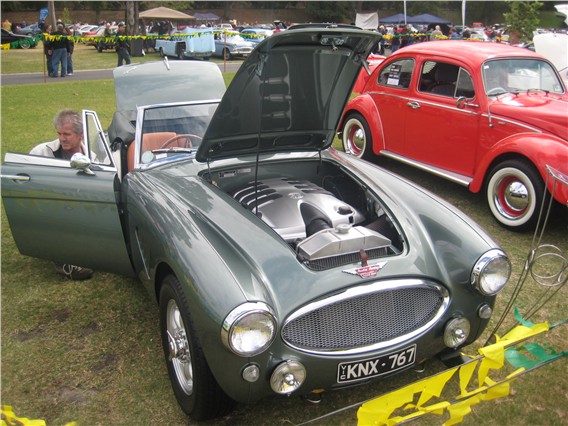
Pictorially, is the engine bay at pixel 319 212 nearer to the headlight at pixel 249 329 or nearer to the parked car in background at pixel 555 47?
the headlight at pixel 249 329

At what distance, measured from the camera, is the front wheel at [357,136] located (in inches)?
283

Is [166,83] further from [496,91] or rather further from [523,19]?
[523,19]

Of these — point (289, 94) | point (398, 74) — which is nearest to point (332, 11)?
point (398, 74)

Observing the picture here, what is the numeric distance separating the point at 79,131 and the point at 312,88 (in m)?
2.00

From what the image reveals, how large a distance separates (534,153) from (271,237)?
11.2 ft

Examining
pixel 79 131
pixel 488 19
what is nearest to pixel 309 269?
pixel 79 131

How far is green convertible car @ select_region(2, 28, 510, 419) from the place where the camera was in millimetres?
2316

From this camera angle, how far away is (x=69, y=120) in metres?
4.13

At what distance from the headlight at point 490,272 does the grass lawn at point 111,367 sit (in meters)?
0.67

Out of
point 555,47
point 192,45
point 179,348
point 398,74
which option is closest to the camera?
point 179,348

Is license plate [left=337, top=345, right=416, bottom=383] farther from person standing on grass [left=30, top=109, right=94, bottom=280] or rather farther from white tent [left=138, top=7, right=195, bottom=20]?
white tent [left=138, top=7, right=195, bottom=20]

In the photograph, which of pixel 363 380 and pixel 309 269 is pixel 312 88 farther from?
pixel 363 380

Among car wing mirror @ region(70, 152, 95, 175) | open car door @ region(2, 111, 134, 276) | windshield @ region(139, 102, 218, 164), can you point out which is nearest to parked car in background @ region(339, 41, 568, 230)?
windshield @ region(139, 102, 218, 164)

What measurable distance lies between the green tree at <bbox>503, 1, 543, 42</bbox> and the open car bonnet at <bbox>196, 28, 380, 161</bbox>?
17.5 m
